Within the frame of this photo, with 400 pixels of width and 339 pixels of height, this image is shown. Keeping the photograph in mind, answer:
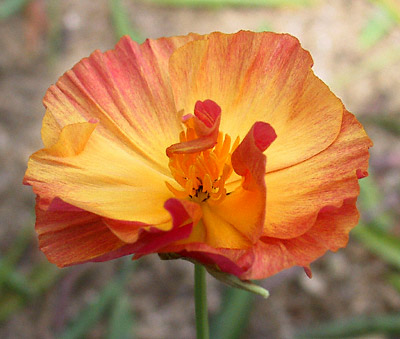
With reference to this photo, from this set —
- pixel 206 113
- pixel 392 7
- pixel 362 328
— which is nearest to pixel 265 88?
pixel 206 113

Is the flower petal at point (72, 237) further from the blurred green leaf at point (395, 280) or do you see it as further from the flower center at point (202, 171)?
the blurred green leaf at point (395, 280)

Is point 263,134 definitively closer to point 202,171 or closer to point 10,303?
point 202,171

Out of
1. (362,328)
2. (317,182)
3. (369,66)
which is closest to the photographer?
(317,182)

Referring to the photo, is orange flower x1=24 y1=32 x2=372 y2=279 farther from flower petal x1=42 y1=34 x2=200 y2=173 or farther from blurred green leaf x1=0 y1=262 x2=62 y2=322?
blurred green leaf x1=0 y1=262 x2=62 y2=322

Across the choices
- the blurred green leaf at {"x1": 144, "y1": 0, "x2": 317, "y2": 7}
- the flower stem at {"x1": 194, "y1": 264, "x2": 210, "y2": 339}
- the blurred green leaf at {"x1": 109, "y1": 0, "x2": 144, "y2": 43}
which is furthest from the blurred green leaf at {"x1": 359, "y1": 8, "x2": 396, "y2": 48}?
the flower stem at {"x1": 194, "y1": 264, "x2": 210, "y2": 339}

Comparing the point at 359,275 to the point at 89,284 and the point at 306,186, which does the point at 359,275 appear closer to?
the point at 89,284

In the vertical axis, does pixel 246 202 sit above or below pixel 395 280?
above

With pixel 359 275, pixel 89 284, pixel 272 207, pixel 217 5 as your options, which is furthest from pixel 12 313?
pixel 217 5

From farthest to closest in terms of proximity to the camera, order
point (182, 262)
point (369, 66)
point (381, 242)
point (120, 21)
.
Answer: point (120, 21)
point (369, 66)
point (182, 262)
point (381, 242)

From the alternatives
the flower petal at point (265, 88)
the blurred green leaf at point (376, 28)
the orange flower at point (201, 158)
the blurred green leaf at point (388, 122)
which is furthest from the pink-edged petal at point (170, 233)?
the blurred green leaf at point (376, 28)
